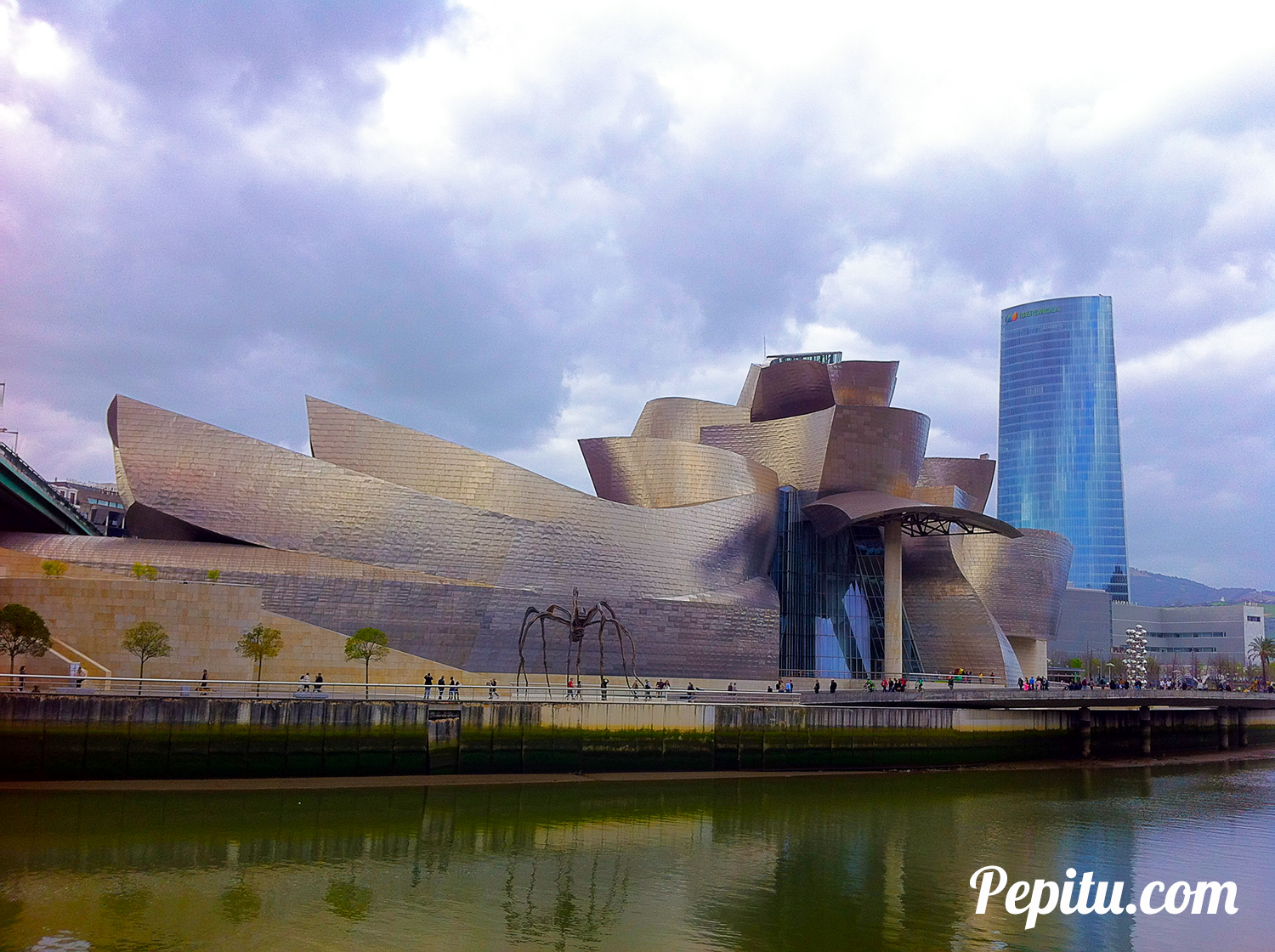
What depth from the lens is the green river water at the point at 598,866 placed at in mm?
14016

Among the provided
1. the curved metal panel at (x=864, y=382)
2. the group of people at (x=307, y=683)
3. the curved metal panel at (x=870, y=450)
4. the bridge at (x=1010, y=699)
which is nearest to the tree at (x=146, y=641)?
the group of people at (x=307, y=683)

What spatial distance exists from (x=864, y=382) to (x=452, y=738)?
30585mm

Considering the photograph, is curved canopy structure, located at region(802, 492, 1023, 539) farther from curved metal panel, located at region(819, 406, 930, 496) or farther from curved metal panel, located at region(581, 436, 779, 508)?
curved metal panel, located at region(581, 436, 779, 508)

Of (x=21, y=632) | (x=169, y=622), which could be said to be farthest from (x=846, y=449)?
(x=21, y=632)

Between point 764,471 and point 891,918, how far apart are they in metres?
30.7

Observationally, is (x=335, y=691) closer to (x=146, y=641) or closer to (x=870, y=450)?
(x=146, y=641)

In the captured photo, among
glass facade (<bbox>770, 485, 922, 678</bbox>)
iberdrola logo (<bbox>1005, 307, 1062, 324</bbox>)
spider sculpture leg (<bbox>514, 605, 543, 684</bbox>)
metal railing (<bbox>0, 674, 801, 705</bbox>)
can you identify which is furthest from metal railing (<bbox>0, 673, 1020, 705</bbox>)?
iberdrola logo (<bbox>1005, 307, 1062, 324</bbox>)

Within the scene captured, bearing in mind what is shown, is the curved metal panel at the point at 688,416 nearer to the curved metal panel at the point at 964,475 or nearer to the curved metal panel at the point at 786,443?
the curved metal panel at the point at 786,443

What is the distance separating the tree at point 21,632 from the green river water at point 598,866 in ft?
18.0

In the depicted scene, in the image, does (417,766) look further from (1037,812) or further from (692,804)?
(1037,812)

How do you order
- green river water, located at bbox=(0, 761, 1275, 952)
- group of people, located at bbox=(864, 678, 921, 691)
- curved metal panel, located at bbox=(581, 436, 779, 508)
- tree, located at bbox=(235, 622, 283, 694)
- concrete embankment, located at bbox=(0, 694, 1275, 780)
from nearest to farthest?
green river water, located at bbox=(0, 761, 1275, 952), concrete embankment, located at bbox=(0, 694, 1275, 780), tree, located at bbox=(235, 622, 283, 694), group of people, located at bbox=(864, 678, 921, 691), curved metal panel, located at bbox=(581, 436, 779, 508)

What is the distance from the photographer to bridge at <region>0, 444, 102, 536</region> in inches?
1529

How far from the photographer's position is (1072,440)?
161375 mm

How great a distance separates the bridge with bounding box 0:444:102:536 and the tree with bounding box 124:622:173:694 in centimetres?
1273
